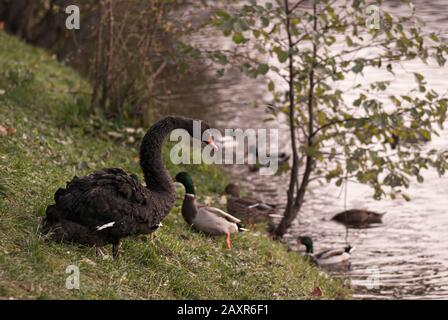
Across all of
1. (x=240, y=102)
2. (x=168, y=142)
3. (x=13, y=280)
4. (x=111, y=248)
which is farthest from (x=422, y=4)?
(x=13, y=280)

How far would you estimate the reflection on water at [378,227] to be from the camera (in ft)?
33.0

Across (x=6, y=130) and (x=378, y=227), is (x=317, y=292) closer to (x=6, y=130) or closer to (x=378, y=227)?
(x=378, y=227)

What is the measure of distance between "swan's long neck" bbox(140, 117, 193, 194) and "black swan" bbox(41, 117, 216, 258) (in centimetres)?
Answer: 21

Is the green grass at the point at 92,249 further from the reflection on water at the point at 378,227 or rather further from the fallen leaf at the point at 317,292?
the reflection on water at the point at 378,227

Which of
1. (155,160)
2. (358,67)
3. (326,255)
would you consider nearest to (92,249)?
(155,160)

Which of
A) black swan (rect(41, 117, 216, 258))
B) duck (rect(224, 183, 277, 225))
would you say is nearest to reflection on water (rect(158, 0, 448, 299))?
duck (rect(224, 183, 277, 225))

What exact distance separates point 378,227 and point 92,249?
635 centimetres

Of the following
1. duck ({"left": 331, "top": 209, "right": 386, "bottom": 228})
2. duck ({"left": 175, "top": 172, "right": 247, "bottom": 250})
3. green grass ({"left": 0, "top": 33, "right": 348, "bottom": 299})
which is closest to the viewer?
green grass ({"left": 0, "top": 33, "right": 348, "bottom": 299})

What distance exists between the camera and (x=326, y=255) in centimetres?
1077

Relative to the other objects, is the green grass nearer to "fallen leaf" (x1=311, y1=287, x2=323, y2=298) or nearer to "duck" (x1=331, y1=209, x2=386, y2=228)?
"fallen leaf" (x1=311, y1=287, x2=323, y2=298)

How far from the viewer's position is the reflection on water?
10.1 m

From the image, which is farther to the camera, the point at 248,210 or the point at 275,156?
the point at 275,156

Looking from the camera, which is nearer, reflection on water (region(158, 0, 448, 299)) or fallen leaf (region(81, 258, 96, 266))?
fallen leaf (region(81, 258, 96, 266))

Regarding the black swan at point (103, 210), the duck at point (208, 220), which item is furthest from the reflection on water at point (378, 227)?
the black swan at point (103, 210)
